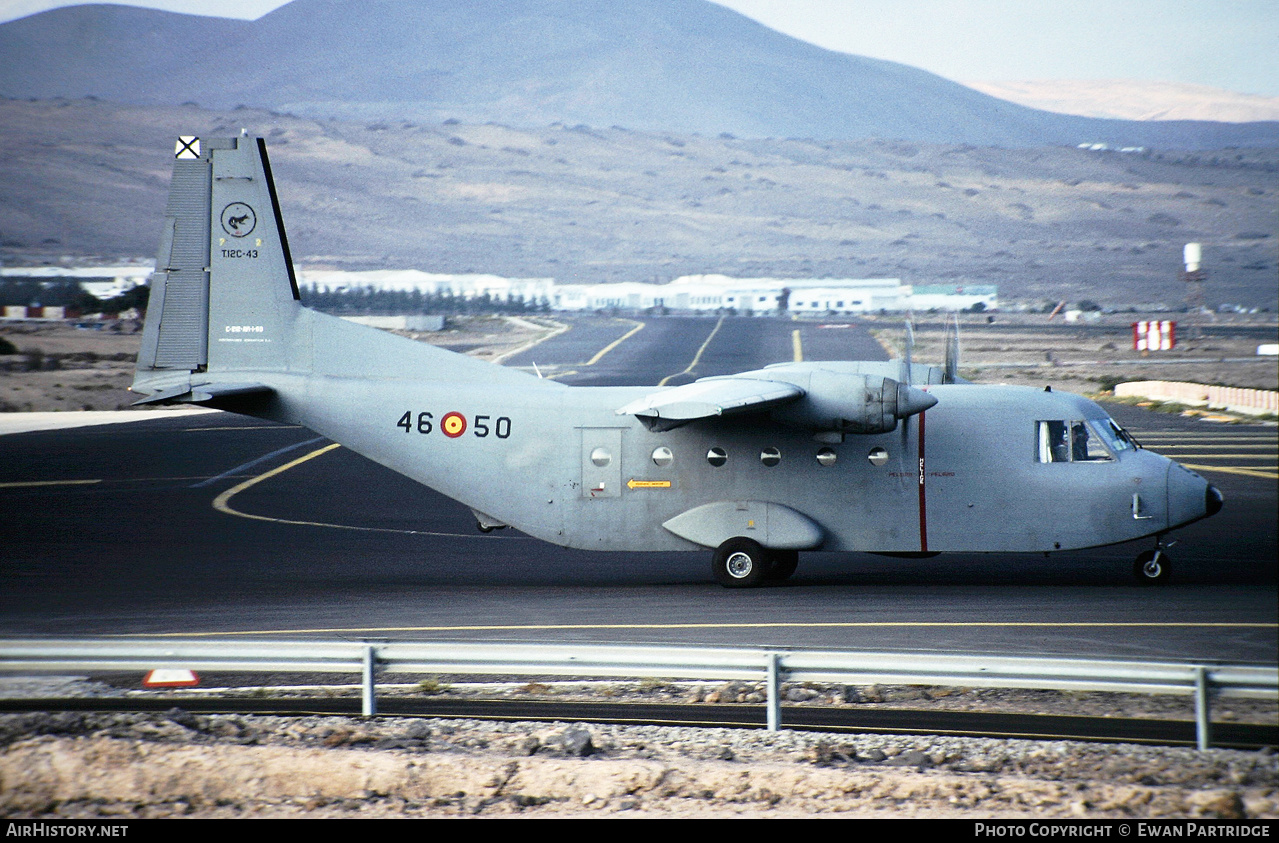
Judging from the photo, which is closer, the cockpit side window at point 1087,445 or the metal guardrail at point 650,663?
the metal guardrail at point 650,663

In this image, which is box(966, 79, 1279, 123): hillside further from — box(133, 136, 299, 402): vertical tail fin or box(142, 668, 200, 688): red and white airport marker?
box(133, 136, 299, 402): vertical tail fin

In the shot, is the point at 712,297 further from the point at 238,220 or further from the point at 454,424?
the point at 454,424

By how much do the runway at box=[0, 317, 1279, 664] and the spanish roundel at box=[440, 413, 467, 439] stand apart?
258 centimetres

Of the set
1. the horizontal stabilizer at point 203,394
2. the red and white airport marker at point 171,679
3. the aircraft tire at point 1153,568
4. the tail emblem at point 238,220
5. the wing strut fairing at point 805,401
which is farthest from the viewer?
the tail emblem at point 238,220

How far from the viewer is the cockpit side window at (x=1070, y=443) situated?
1748 cm

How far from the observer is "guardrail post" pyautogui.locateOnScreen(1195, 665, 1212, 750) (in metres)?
8.73

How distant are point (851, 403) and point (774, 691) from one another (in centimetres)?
785

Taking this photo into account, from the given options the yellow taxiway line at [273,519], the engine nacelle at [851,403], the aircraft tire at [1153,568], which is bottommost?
the yellow taxiway line at [273,519]

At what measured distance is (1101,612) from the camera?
14477 millimetres

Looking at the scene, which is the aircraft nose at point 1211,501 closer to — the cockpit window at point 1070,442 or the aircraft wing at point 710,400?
the cockpit window at point 1070,442

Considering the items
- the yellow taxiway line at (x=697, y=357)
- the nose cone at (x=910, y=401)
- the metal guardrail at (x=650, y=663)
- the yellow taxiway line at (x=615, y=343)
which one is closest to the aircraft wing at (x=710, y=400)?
the nose cone at (x=910, y=401)

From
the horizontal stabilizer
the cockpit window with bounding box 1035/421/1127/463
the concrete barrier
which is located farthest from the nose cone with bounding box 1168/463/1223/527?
the horizontal stabilizer

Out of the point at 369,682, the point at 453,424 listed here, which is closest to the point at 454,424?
the point at 453,424

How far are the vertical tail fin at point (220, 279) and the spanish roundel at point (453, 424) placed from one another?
3.23m
